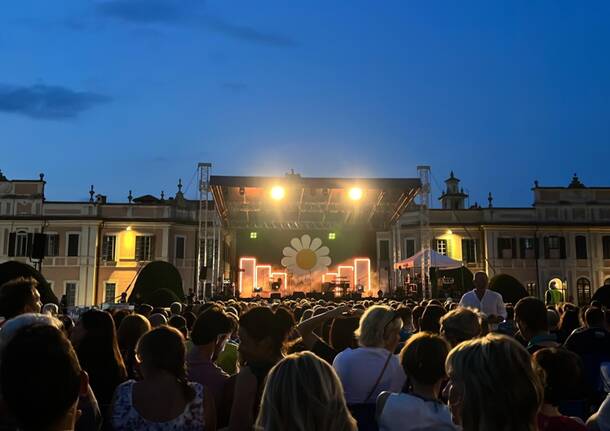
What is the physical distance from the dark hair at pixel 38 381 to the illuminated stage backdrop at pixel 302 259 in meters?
32.8

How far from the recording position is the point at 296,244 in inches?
1389

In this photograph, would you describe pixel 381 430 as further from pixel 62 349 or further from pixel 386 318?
pixel 62 349

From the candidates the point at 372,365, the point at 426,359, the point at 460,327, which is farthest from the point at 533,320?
the point at 426,359

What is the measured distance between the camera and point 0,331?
3271mm

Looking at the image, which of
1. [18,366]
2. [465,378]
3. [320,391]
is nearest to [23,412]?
[18,366]

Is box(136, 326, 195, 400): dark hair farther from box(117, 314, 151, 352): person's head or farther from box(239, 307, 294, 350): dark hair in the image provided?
box(117, 314, 151, 352): person's head

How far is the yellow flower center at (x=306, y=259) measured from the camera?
116 feet

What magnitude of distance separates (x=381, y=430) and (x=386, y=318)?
1.22m

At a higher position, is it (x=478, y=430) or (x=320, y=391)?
(x=320, y=391)

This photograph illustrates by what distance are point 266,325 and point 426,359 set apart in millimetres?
1101

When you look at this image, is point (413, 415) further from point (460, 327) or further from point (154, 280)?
point (154, 280)

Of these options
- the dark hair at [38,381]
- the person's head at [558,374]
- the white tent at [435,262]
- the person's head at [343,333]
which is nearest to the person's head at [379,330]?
the person's head at [343,333]

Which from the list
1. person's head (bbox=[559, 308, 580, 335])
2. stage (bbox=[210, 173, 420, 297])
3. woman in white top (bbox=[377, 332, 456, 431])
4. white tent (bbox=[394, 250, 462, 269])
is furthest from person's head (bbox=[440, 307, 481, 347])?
stage (bbox=[210, 173, 420, 297])

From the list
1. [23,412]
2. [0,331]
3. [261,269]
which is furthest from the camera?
[261,269]
